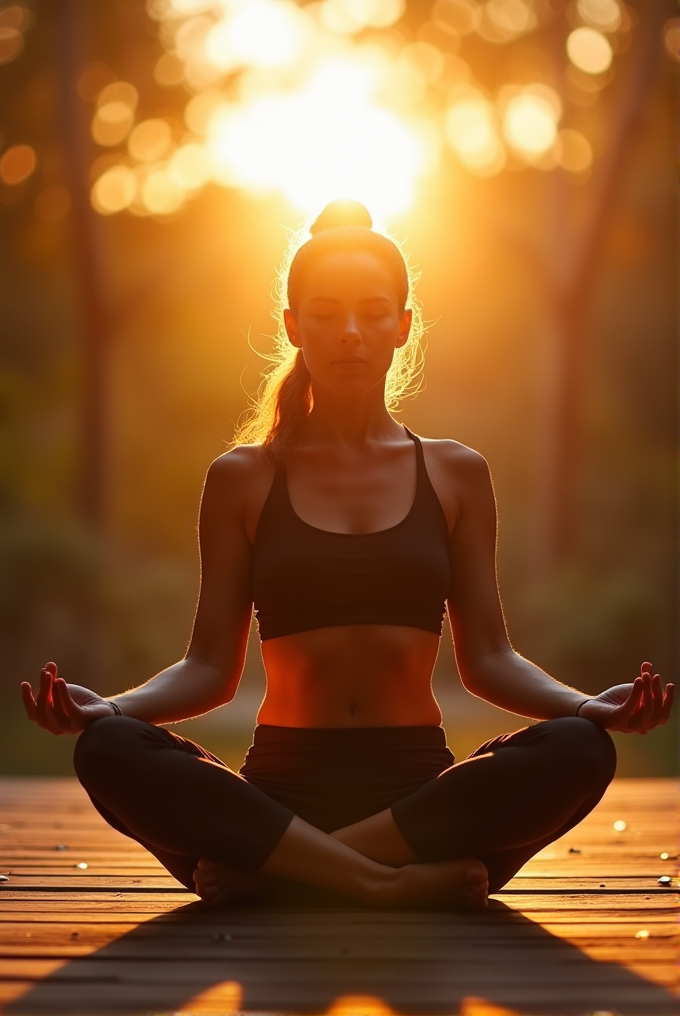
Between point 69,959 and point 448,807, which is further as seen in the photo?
point 448,807

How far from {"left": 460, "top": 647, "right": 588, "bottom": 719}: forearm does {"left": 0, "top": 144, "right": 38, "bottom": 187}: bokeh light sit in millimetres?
11791

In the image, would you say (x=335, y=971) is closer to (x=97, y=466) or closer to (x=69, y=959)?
(x=69, y=959)

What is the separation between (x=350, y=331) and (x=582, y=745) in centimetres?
106

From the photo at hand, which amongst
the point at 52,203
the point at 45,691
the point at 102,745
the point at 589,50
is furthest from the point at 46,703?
the point at 52,203

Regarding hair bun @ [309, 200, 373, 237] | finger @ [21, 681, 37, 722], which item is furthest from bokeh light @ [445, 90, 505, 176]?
finger @ [21, 681, 37, 722]

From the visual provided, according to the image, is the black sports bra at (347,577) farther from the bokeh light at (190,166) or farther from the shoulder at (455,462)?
the bokeh light at (190,166)

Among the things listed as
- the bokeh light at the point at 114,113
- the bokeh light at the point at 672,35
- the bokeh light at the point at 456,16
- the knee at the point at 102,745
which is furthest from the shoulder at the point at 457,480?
the bokeh light at the point at 456,16

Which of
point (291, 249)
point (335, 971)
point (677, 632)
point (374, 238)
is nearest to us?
point (335, 971)

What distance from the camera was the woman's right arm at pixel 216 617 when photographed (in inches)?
116

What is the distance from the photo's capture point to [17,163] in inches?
542

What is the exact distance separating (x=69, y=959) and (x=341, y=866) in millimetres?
608

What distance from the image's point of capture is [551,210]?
1284cm

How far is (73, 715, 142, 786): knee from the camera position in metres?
2.67

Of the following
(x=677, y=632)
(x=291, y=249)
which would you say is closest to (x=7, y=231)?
(x=677, y=632)
